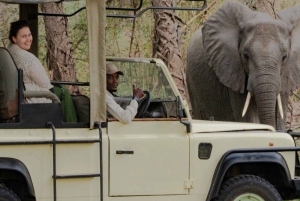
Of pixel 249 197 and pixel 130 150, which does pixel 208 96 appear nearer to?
pixel 249 197

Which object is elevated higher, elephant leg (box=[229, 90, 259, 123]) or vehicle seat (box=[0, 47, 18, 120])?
vehicle seat (box=[0, 47, 18, 120])

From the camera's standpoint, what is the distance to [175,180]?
8508 millimetres

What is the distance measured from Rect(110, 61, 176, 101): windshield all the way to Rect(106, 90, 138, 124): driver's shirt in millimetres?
392

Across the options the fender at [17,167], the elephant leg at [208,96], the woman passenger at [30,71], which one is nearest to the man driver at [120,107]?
the woman passenger at [30,71]

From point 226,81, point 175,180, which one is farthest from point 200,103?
point 175,180

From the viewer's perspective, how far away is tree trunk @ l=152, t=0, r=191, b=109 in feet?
49.9

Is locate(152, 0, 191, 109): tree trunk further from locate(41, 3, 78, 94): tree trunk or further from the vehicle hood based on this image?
the vehicle hood

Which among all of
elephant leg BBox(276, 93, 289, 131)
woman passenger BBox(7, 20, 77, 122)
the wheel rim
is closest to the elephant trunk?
elephant leg BBox(276, 93, 289, 131)

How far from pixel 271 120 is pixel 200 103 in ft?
11.0

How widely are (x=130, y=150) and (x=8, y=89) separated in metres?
1.07

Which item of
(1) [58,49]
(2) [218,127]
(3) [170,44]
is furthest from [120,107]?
(1) [58,49]

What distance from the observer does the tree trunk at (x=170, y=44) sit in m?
15.2

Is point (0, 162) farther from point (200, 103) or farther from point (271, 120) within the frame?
point (200, 103)

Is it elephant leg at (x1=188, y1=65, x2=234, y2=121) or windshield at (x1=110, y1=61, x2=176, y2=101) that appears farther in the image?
elephant leg at (x1=188, y1=65, x2=234, y2=121)
